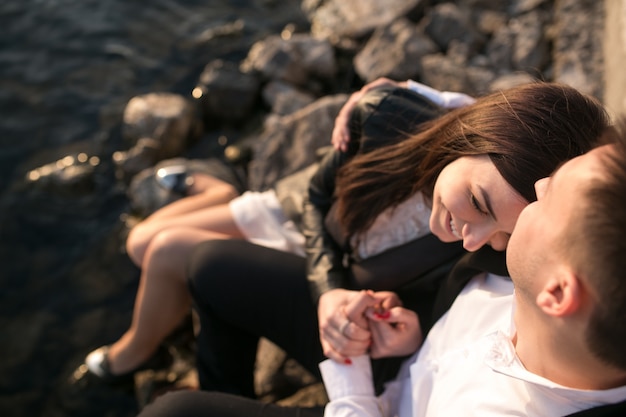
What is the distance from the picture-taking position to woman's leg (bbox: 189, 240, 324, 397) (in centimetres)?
261

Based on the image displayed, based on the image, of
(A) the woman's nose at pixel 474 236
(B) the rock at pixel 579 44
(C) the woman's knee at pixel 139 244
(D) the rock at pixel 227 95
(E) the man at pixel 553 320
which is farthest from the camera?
(D) the rock at pixel 227 95

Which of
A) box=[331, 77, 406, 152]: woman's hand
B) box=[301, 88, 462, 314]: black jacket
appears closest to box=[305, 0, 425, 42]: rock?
box=[331, 77, 406, 152]: woman's hand

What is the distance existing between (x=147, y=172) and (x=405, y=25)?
8.42 feet

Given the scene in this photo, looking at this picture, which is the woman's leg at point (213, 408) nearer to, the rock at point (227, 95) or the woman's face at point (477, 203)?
the woman's face at point (477, 203)

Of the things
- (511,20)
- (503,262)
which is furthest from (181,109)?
(503,262)

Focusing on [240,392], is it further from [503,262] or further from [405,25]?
[405,25]

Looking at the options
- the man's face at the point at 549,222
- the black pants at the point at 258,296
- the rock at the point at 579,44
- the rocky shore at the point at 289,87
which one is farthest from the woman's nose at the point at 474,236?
the rock at the point at 579,44

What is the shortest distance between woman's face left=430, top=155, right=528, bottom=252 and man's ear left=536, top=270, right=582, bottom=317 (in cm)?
41

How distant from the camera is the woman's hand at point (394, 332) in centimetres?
225

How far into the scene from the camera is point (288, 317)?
2615 millimetres

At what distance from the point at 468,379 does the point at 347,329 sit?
0.54 m

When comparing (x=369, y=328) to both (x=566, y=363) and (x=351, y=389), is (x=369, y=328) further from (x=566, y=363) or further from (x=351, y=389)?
(x=566, y=363)

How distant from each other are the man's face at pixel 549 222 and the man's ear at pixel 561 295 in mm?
36

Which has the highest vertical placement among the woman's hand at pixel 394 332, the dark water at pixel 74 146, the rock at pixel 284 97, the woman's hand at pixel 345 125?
the woman's hand at pixel 345 125
